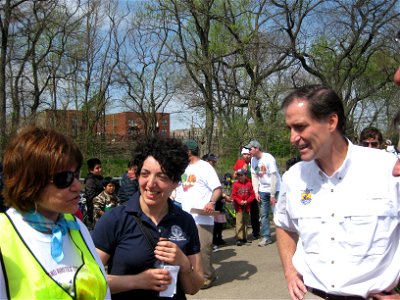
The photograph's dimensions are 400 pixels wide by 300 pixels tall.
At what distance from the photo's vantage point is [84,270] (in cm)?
208

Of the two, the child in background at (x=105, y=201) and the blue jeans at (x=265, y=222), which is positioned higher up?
the child in background at (x=105, y=201)

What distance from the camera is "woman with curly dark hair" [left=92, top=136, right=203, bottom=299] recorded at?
8.48ft

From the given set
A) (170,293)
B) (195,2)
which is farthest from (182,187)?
(195,2)

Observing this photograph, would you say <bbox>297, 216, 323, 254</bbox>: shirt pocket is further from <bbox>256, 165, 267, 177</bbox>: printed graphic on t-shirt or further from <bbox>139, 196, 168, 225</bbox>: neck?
<bbox>256, 165, 267, 177</bbox>: printed graphic on t-shirt

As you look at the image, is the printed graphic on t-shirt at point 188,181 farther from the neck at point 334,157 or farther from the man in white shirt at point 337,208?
the neck at point 334,157

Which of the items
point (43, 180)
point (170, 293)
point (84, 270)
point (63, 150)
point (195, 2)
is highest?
point (195, 2)

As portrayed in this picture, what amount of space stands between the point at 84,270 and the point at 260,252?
727 cm

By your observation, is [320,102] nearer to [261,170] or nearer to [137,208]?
[137,208]

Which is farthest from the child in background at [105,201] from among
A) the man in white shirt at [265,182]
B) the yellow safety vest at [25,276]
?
the yellow safety vest at [25,276]

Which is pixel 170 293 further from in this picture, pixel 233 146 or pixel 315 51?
pixel 315 51

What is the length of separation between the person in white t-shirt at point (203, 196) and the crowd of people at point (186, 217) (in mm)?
3600

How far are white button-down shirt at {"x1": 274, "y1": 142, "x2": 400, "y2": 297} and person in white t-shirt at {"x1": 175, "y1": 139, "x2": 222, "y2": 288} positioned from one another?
394cm

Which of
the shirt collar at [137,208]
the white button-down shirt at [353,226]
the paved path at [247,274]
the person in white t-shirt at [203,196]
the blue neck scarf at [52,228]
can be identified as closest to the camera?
the blue neck scarf at [52,228]

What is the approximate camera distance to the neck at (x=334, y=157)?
8.92 feet
